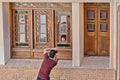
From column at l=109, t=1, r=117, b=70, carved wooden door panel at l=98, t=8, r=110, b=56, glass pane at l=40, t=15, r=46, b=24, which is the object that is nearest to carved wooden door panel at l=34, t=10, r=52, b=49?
glass pane at l=40, t=15, r=46, b=24

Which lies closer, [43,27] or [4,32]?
[4,32]

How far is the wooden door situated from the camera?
8.70m

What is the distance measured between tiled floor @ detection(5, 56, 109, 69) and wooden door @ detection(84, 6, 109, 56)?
0.25 m

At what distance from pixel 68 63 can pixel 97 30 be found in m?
1.12

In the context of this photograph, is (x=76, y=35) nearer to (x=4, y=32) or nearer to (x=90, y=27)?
(x=90, y=27)

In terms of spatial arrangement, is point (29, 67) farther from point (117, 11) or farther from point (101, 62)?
point (117, 11)

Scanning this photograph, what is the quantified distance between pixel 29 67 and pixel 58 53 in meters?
0.91

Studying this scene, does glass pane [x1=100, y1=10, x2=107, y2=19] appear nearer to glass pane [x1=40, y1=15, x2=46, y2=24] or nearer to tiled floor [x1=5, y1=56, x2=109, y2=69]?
tiled floor [x1=5, y1=56, x2=109, y2=69]

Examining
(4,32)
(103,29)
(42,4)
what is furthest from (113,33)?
(4,32)

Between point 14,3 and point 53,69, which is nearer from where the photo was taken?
point 53,69

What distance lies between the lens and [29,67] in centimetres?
816

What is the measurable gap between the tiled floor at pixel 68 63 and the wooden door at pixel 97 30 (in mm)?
253

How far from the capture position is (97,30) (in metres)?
8.74

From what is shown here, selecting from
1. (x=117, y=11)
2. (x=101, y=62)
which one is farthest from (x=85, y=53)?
(x=117, y=11)
